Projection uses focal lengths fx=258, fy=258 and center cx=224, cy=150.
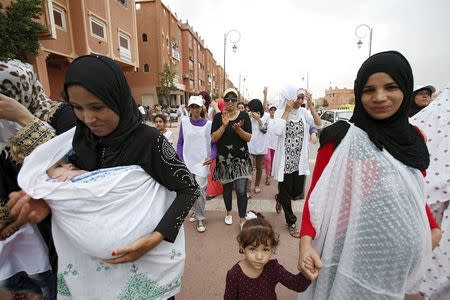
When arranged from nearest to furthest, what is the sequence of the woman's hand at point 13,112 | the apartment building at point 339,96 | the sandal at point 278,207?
the woman's hand at point 13,112, the sandal at point 278,207, the apartment building at point 339,96

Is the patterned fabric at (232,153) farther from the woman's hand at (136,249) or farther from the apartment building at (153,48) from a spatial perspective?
the apartment building at (153,48)

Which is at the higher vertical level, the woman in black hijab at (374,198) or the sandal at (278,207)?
the woman in black hijab at (374,198)

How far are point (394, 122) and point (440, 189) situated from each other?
3.88 feet

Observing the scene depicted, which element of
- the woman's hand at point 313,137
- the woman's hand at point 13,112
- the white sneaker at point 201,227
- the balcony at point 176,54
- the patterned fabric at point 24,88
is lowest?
the white sneaker at point 201,227

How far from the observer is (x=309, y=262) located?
4.16 ft

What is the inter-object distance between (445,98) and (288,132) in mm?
1647

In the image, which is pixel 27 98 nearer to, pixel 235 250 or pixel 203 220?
pixel 235 250

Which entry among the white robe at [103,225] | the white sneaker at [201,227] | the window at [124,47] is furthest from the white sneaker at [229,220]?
the window at [124,47]

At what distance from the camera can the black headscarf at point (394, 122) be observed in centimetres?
123

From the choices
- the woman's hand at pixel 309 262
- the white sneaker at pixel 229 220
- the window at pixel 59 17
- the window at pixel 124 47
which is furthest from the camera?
the window at pixel 124 47

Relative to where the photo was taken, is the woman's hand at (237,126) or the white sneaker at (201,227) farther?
the white sneaker at (201,227)

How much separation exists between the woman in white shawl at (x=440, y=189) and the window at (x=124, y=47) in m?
21.8

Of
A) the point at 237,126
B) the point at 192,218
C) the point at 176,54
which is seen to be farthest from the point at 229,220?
the point at 176,54

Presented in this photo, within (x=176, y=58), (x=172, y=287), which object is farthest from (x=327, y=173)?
(x=176, y=58)
